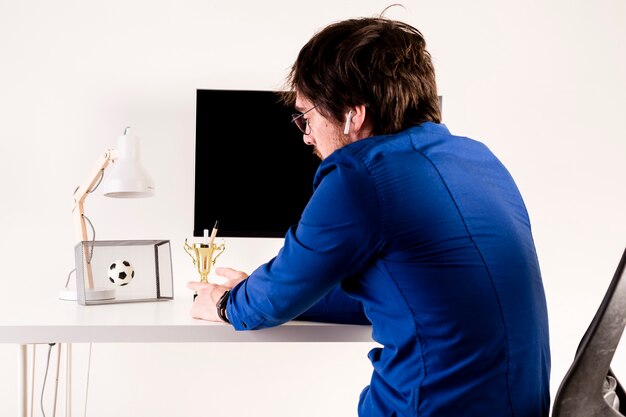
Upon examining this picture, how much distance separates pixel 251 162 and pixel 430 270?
1195mm

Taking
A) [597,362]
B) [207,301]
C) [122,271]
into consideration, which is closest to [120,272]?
[122,271]

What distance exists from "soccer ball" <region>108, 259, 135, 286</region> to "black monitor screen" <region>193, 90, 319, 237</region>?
397 millimetres

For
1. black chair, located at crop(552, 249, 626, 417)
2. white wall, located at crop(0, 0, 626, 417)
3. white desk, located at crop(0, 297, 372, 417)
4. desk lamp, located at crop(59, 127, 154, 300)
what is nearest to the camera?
black chair, located at crop(552, 249, 626, 417)

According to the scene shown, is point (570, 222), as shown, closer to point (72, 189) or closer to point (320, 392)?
point (320, 392)

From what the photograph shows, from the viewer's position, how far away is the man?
95cm

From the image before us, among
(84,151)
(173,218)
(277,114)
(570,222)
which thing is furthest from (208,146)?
(570,222)

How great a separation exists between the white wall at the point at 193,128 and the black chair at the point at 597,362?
1.57m

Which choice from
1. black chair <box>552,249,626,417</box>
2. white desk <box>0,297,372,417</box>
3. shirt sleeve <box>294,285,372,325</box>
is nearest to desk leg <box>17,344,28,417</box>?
white desk <box>0,297,372,417</box>

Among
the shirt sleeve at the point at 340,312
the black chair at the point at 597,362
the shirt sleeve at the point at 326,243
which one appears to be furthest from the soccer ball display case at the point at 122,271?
the black chair at the point at 597,362

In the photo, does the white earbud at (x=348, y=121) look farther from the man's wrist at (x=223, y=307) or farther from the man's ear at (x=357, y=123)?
the man's wrist at (x=223, y=307)

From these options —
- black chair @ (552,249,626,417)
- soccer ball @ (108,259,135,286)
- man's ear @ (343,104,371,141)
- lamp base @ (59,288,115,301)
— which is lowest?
lamp base @ (59,288,115,301)

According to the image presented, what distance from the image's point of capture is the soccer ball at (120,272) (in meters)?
1.72

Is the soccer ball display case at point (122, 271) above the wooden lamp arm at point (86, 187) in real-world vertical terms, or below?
below

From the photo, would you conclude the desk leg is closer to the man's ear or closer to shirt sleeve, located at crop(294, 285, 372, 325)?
shirt sleeve, located at crop(294, 285, 372, 325)
